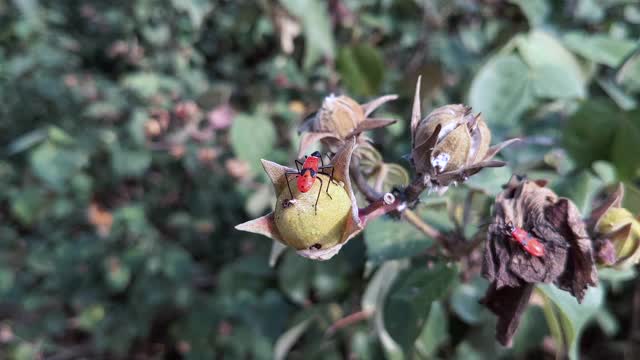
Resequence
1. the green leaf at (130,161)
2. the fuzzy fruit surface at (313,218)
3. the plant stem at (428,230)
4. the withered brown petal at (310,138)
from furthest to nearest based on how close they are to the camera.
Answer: the green leaf at (130,161) → the plant stem at (428,230) → the withered brown petal at (310,138) → the fuzzy fruit surface at (313,218)

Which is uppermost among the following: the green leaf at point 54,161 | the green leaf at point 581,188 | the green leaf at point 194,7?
the green leaf at point 194,7

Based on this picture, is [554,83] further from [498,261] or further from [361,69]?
[498,261]

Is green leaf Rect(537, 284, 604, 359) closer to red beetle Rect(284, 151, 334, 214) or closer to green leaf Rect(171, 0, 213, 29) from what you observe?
red beetle Rect(284, 151, 334, 214)

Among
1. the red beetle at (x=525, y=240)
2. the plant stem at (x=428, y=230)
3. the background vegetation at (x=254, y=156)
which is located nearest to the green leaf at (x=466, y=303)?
the background vegetation at (x=254, y=156)

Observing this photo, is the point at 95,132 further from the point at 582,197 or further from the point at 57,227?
the point at 582,197

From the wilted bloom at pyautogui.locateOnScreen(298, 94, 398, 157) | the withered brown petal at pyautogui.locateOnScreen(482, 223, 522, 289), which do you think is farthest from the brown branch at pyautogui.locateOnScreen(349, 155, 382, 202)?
the withered brown petal at pyautogui.locateOnScreen(482, 223, 522, 289)

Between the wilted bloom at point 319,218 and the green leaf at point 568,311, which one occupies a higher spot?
the wilted bloom at point 319,218

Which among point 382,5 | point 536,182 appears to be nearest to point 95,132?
point 382,5

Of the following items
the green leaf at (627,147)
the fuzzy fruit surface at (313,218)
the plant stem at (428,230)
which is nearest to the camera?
the fuzzy fruit surface at (313,218)

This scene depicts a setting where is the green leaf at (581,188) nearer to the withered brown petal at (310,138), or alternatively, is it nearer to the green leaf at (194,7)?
the withered brown petal at (310,138)
